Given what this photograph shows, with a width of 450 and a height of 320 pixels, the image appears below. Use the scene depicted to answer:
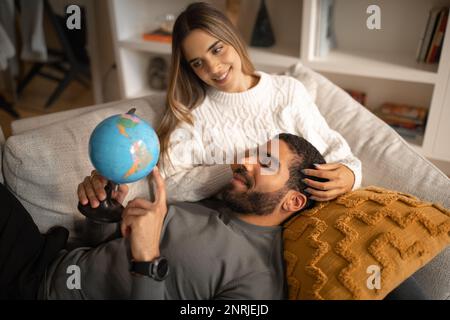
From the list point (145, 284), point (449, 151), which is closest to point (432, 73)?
point (449, 151)

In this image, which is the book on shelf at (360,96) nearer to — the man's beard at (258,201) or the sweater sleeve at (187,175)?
the sweater sleeve at (187,175)

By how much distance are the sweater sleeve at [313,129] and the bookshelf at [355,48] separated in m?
0.77

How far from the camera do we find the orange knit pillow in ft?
3.35

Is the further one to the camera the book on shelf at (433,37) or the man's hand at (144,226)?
the book on shelf at (433,37)

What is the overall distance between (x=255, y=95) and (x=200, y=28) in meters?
0.31

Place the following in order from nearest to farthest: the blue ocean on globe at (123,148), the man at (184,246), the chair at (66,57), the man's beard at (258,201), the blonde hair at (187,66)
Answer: the blue ocean on globe at (123,148)
the man at (184,246)
the man's beard at (258,201)
the blonde hair at (187,66)
the chair at (66,57)

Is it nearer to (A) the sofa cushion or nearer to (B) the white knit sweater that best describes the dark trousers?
(A) the sofa cushion

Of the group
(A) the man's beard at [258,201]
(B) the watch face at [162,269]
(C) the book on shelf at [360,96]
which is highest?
(A) the man's beard at [258,201]

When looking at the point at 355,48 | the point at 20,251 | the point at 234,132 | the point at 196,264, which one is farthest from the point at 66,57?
the point at 196,264

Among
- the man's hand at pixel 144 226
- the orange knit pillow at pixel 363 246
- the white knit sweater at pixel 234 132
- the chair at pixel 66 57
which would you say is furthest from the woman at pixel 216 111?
the chair at pixel 66 57

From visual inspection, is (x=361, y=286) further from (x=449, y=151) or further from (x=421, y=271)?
(x=449, y=151)

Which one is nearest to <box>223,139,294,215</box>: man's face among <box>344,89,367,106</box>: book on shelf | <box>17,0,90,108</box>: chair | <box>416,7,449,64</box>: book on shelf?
<box>416,7,449,64</box>: book on shelf

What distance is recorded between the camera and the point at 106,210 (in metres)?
1.18

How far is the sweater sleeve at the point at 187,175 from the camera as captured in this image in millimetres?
1447
